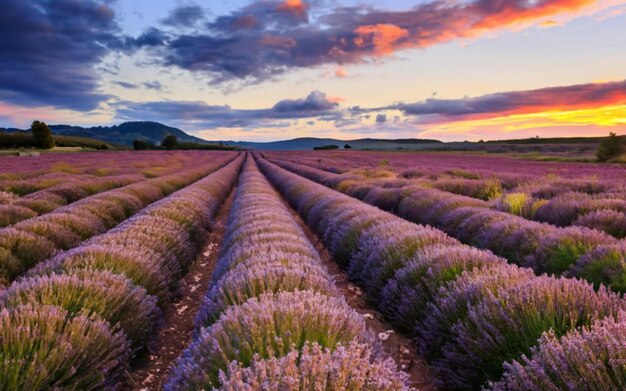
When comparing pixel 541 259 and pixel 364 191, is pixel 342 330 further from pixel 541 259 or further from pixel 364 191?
pixel 364 191

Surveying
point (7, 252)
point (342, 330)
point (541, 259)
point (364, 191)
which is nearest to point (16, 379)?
point (342, 330)

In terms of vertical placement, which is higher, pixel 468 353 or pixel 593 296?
pixel 593 296

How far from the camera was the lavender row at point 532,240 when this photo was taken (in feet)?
13.6

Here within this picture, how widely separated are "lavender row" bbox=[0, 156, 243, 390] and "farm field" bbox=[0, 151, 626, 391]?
16 mm

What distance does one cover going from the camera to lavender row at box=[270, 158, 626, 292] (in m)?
4.13

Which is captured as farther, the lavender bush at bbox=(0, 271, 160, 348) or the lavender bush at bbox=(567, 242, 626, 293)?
the lavender bush at bbox=(567, 242, 626, 293)

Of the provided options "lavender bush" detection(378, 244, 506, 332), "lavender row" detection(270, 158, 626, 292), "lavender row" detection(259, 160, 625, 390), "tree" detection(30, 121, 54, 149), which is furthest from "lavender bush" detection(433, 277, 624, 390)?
"tree" detection(30, 121, 54, 149)

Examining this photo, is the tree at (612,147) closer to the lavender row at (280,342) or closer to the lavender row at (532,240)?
the lavender row at (532,240)

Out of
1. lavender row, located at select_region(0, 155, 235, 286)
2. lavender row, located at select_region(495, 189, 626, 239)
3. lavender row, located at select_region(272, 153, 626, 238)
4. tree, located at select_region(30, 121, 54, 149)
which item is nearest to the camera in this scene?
lavender row, located at select_region(0, 155, 235, 286)

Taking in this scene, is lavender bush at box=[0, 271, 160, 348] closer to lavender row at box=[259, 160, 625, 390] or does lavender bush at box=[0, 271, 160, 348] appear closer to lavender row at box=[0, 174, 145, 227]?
lavender row at box=[259, 160, 625, 390]

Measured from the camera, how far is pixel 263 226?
6.17 meters

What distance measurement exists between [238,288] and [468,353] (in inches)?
66.3

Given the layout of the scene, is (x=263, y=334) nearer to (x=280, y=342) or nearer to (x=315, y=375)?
(x=280, y=342)

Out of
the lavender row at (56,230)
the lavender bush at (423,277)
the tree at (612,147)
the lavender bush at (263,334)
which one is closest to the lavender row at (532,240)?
the lavender bush at (423,277)
